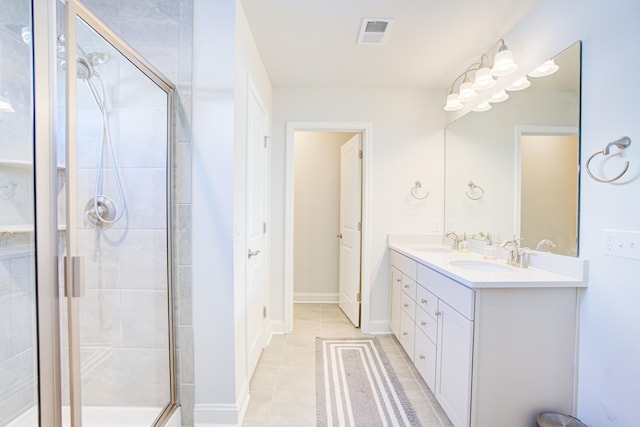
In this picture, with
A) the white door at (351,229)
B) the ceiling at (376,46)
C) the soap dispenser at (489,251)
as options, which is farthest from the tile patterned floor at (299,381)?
the ceiling at (376,46)

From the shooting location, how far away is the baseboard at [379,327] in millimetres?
2977

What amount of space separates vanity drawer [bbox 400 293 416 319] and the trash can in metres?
0.91

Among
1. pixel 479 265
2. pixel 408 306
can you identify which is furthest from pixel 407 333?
pixel 479 265

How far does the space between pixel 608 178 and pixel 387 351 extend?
1.97 m

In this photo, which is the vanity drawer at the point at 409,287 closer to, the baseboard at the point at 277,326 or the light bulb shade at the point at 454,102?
the baseboard at the point at 277,326

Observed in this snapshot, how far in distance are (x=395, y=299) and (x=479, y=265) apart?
89 centimetres

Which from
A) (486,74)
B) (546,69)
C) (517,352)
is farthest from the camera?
(486,74)

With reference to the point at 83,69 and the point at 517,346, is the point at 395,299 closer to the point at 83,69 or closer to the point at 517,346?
the point at 517,346

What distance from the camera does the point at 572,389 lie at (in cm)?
148

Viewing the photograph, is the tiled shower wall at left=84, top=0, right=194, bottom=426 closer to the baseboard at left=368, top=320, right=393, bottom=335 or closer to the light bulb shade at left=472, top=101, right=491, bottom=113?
the baseboard at left=368, top=320, right=393, bottom=335

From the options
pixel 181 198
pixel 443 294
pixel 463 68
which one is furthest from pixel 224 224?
pixel 463 68

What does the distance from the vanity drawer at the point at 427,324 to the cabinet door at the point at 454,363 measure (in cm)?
6

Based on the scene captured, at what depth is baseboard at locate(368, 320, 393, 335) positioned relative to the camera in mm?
2977

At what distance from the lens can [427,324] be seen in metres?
2.00
